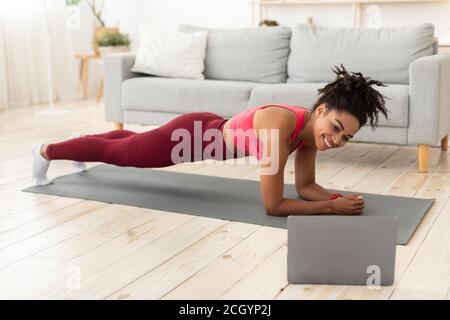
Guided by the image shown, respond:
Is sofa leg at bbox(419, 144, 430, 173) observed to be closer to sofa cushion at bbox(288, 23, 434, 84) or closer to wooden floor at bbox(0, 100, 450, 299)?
wooden floor at bbox(0, 100, 450, 299)

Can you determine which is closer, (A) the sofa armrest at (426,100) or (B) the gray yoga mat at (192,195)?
(B) the gray yoga mat at (192,195)

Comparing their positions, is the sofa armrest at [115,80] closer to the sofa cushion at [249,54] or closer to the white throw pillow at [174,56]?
the white throw pillow at [174,56]

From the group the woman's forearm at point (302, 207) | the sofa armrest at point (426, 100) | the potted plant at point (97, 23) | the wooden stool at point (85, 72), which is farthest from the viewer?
the wooden stool at point (85, 72)

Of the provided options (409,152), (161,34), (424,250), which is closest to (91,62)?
(161,34)

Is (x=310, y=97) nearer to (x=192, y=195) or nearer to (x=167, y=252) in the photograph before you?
(x=192, y=195)

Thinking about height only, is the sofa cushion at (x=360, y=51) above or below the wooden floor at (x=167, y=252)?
above

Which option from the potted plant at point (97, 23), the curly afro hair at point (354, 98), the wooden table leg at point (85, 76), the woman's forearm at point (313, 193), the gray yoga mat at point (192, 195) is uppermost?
the potted plant at point (97, 23)

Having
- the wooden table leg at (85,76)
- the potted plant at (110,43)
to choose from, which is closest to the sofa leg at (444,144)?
the potted plant at (110,43)

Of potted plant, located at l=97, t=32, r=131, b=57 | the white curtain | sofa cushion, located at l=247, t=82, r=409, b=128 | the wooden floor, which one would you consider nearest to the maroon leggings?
the wooden floor

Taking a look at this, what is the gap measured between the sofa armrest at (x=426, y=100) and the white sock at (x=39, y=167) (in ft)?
5.71

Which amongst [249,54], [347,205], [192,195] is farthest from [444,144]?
[192,195]

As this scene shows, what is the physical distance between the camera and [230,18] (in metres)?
5.81

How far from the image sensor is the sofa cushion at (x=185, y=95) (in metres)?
3.49

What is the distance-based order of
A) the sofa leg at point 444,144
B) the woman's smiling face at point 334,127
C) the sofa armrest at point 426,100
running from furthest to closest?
Answer: the sofa leg at point 444,144 → the sofa armrest at point 426,100 → the woman's smiling face at point 334,127
